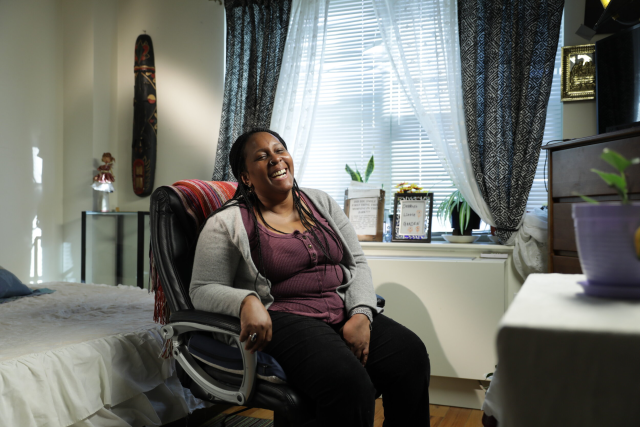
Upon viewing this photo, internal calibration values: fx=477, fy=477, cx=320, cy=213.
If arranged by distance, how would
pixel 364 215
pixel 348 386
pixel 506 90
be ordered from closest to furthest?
pixel 348 386 → pixel 506 90 → pixel 364 215

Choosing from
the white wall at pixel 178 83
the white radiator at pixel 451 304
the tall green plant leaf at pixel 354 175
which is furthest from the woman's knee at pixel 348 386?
the white wall at pixel 178 83

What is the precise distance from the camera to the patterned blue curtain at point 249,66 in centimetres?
300

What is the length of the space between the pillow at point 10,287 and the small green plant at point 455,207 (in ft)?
7.25

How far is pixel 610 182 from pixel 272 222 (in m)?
1.16

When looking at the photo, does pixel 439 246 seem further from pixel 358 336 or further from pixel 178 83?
pixel 178 83

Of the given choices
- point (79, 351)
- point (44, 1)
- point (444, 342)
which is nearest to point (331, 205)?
point (79, 351)

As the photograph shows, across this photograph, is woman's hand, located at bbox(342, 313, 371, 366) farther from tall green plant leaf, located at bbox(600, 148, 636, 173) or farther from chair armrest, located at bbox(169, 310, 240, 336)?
tall green plant leaf, located at bbox(600, 148, 636, 173)

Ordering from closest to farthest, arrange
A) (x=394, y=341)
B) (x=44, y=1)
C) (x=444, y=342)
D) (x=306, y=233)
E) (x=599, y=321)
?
(x=599, y=321) < (x=394, y=341) < (x=306, y=233) < (x=444, y=342) < (x=44, y=1)

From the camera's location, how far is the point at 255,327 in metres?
1.20

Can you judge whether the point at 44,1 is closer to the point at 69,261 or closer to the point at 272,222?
the point at 69,261

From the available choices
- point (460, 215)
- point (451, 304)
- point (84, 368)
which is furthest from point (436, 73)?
point (84, 368)

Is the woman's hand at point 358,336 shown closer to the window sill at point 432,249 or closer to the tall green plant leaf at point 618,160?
the tall green plant leaf at point 618,160

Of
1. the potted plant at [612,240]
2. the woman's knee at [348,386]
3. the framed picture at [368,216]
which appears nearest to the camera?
the potted plant at [612,240]

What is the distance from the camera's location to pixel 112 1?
139 inches
